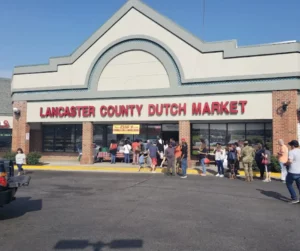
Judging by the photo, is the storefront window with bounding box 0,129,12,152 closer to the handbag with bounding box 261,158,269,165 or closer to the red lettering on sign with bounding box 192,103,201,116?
the red lettering on sign with bounding box 192,103,201,116

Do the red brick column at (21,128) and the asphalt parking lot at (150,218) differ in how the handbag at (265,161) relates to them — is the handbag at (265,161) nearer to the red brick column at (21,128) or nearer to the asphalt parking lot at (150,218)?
the asphalt parking lot at (150,218)

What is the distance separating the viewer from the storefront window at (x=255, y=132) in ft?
64.8

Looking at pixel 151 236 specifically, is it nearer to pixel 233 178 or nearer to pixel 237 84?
pixel 233 178

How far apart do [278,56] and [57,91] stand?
13.9 m

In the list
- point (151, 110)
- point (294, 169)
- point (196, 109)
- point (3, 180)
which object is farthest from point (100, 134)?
point (3, 180)

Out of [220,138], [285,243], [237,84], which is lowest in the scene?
[285,243]

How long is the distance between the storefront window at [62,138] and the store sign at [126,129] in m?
3.86

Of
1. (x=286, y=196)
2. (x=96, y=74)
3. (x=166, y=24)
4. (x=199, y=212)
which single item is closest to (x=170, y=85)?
(x=166, y=24)

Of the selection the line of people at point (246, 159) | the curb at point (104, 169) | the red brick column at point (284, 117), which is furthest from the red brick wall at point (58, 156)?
the red brick column at point (284, 117)

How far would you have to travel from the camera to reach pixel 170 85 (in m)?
19.3

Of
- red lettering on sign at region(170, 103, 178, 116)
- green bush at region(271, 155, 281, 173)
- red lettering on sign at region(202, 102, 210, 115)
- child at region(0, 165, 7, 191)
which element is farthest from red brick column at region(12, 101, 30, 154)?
child at region(0, 165, 7, 191)

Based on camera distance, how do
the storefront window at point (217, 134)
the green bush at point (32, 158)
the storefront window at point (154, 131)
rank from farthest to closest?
the storefront window at point (154, 131) → the green bush at point (32, 158) → the storefront window at point (217, 134)

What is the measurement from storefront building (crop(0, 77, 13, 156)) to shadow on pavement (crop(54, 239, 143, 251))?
1014 inches

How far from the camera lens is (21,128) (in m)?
22.8
